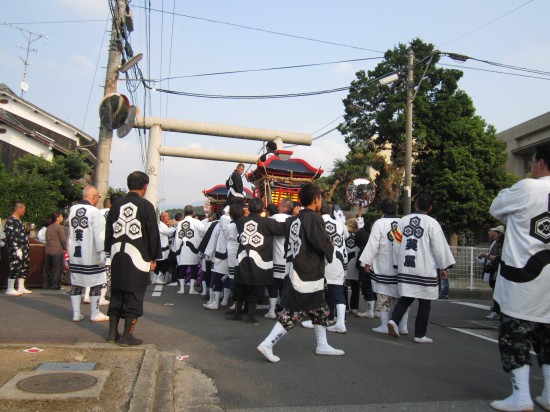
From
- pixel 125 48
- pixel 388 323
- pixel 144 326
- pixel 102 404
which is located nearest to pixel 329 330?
pixel 388 323

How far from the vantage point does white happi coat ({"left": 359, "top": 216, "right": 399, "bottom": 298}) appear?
6.98 meters

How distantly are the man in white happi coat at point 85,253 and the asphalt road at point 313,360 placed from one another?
0.41 meters

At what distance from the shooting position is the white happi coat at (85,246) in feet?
21.3

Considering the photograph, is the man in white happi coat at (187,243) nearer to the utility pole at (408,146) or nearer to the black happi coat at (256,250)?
the black happi coat at (256,250)

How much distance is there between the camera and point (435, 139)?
2200 centimetres

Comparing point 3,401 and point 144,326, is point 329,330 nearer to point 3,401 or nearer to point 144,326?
point 144,326

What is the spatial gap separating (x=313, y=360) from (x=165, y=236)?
7581 mm

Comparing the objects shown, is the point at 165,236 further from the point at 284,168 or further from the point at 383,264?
the point at 383,264

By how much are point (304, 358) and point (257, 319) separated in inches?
93.4

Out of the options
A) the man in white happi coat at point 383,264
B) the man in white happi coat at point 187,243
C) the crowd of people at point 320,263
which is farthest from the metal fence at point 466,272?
the man in white happi coat at point 383,264

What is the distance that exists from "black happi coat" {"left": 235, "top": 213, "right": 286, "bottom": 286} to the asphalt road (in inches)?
27.3

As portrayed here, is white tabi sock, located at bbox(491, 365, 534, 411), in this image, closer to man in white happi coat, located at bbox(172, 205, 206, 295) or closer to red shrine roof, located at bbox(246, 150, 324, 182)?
red shrine roof, located at bbox(246, 150, 324, 182)

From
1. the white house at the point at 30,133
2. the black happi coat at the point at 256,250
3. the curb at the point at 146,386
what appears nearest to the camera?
the curb at the point at 146,386

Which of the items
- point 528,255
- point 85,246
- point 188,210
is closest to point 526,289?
point 528,255
